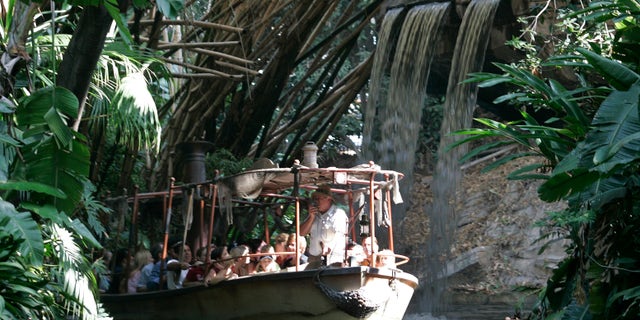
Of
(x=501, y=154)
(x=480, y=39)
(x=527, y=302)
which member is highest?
(x=480, y=39)

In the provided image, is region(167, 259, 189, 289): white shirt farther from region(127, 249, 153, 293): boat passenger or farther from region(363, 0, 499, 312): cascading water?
region(363, 0, 499, 312): cascading water

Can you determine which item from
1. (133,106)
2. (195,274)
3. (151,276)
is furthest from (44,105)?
(151,276)

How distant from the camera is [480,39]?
14578mm

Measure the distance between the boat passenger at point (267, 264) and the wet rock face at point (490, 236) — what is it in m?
6.74

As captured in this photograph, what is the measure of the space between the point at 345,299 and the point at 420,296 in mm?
7736

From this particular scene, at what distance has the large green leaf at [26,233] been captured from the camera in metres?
7.91

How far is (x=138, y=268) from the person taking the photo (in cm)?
1401

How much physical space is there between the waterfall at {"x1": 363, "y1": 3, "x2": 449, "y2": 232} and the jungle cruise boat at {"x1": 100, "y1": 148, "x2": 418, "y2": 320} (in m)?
3.04

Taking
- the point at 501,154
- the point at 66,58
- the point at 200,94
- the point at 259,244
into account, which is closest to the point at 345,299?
the point at 259,244

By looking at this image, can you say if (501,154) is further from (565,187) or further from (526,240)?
(565,187)

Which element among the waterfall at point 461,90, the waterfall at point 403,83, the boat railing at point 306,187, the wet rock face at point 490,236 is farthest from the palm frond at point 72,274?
the wet rock face at point 490,236

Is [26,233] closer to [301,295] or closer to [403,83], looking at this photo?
[301,295]

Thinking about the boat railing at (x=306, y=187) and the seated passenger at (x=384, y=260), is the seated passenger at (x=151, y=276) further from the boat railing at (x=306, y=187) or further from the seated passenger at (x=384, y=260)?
the seated passenger at (x=384, y=260)

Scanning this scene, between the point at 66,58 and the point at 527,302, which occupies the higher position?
the point at 66,58
